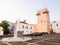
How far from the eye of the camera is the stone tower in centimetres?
6472

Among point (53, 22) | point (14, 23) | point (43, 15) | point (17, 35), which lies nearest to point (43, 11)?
point (43, 15)

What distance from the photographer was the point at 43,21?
222 feet

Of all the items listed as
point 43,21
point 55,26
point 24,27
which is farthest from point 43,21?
point 24,27

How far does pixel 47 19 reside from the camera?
65812mm

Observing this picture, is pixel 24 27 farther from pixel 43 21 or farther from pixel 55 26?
pixel 55 26

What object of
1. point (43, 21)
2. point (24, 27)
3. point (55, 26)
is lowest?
point (24, 27)

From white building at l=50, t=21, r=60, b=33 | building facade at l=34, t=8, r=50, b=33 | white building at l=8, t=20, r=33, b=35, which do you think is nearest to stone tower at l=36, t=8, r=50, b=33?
building facade at l=34, t=8, r=50, b=33

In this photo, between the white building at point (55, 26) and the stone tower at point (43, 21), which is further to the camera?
the white building at point (55, 26)

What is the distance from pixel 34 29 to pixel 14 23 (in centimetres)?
1174

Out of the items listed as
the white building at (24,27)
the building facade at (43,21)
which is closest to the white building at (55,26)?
the building facade at (43,21)

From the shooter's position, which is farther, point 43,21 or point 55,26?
point 55,26

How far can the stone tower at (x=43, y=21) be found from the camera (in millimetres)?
64725

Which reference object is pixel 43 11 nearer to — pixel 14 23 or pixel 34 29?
pixel 34 29

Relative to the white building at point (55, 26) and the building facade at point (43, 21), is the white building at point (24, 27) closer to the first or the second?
the building facade at point (43, 21)
